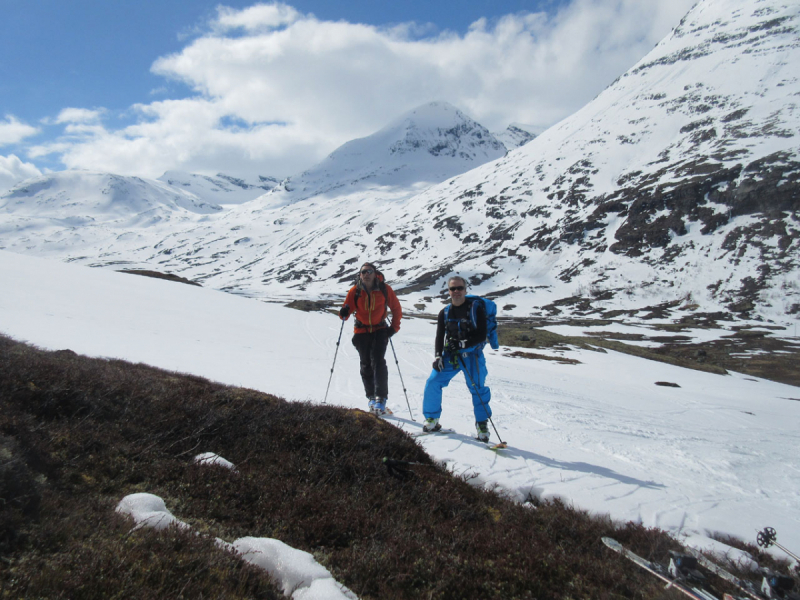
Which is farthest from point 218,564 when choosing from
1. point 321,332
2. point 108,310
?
point 321,332

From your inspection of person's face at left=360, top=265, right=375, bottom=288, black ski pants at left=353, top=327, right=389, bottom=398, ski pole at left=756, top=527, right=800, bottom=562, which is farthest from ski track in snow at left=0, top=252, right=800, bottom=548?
person's face at left=360, top=265, right=375, bottom=288

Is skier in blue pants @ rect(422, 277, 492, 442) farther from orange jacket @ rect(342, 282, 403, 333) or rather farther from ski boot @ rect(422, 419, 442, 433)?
orange jacket @ rect(342, 282, 403, 333)

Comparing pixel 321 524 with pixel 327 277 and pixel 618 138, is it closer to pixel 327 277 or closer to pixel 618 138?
pixel 327 277

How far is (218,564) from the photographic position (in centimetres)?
288

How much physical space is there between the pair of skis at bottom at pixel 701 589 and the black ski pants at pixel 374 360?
231 inches

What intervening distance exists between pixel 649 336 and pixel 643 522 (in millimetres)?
73105

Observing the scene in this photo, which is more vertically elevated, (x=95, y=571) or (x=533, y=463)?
(x=95, y=571)

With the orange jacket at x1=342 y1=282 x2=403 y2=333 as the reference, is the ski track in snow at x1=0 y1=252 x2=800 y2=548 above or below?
below

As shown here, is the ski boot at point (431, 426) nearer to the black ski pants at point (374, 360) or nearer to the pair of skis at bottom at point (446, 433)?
the pair of skis at bottom at point (446, 433)

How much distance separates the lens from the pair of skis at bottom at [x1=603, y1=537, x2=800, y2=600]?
11.1 ft

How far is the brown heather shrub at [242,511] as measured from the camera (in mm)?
2742

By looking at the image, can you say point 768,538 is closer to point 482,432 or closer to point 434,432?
point 482,432

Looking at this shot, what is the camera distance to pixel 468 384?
26.8 ft

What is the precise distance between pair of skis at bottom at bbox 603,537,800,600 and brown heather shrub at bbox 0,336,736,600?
0.42 feet
